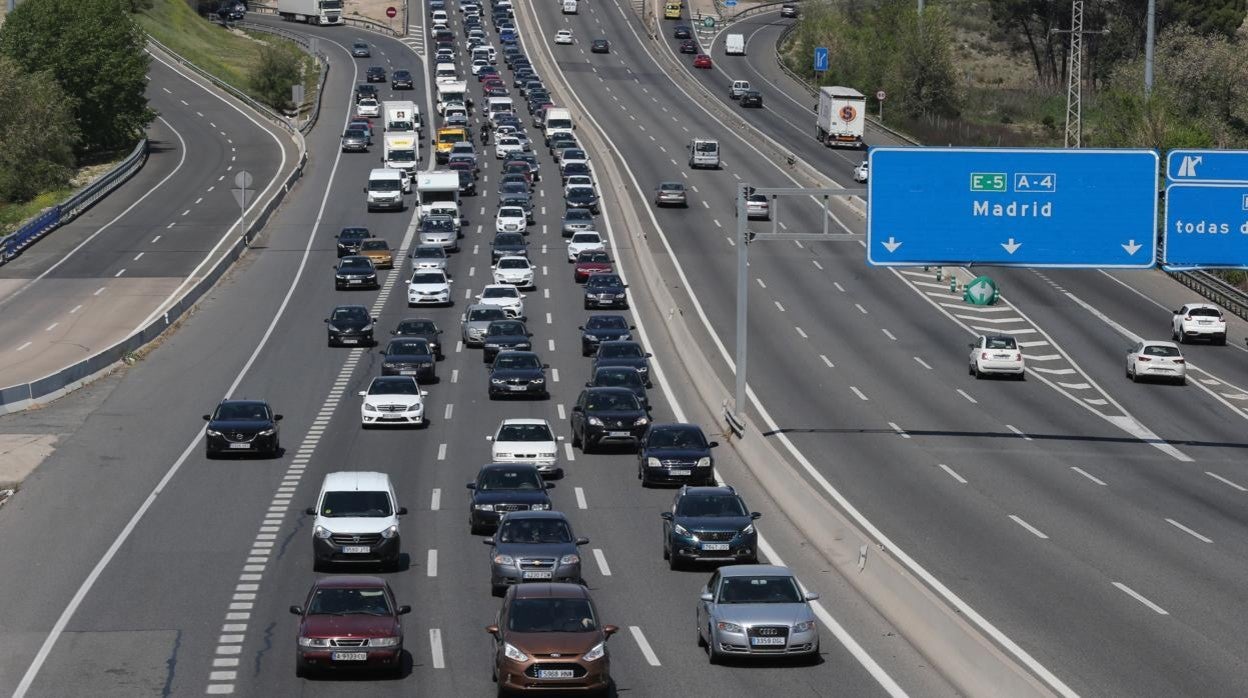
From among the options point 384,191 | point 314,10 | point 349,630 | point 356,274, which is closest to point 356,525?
point 349,630

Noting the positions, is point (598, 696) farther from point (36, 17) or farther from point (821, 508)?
point (36, 17)

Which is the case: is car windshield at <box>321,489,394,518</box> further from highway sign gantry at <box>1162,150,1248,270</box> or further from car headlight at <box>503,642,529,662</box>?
highway sign gantry at <box>1162,150,1248,270</box>

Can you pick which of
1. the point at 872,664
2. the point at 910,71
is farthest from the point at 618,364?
the point at 910,71

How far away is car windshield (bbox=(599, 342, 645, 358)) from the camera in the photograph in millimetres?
52000

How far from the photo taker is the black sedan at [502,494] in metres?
34.6

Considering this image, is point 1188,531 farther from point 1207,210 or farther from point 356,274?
point 356,274

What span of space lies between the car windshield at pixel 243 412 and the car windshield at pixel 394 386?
4.07m

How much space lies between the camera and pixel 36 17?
108 metres

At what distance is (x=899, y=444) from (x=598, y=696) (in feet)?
74.2

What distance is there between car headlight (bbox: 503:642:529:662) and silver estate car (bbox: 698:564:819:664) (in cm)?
323

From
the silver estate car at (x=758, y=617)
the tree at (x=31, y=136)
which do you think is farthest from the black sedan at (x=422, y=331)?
the tree at (x=31, y=136)

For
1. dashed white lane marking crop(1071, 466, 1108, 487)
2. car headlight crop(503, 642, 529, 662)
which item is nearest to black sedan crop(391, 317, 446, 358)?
dashed white lane marking crop(1071, 466, 1108, 487)

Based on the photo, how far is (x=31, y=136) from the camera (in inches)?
3693

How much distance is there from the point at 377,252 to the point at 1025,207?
36.1 metres
